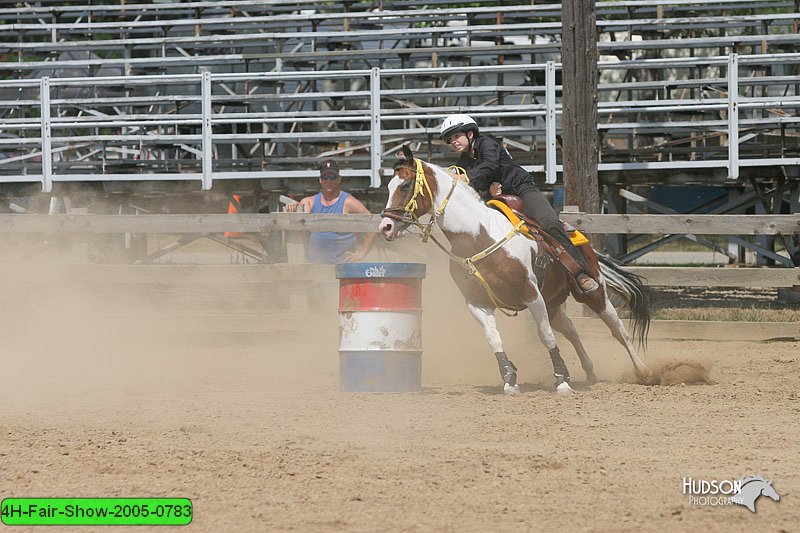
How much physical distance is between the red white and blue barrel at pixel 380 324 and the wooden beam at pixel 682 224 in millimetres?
4068

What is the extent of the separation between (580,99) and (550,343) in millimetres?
4853

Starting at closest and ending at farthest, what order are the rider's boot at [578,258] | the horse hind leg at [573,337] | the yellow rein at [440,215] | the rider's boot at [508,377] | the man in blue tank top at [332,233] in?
the yellow rein at [440,215]
the rider's boot at [508,377]
the rider's boot at [578,258]
the horse hind leg at [573,337]
the man in blue tank top at [332,233]

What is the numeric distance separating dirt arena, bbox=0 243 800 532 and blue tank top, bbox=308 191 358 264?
40 cm

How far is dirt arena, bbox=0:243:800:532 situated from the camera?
548 centimetres

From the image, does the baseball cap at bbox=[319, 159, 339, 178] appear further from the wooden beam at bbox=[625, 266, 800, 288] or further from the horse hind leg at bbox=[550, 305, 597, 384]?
the horse hind leg at bbox=[550, 305, 597, 384]

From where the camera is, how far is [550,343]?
31.8 feet

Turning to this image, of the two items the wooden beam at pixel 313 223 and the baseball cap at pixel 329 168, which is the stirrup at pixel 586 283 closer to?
the wooden beam at pixel 313 223

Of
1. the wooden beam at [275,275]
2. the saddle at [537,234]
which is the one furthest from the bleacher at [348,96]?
the saddle at [537,234]

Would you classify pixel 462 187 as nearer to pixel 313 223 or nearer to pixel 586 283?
pixel 586 283

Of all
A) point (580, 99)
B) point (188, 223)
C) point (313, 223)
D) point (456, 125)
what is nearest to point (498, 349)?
point (456, 125)

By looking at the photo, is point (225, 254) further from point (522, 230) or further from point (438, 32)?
point (522, 230)

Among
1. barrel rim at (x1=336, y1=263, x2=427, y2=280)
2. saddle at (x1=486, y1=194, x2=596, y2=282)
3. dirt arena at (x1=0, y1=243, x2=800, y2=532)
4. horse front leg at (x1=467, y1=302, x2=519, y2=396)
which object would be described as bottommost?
dirt arena at (x1=0, y1=243, x2=800, y2=532)

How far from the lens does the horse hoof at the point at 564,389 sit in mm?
9390

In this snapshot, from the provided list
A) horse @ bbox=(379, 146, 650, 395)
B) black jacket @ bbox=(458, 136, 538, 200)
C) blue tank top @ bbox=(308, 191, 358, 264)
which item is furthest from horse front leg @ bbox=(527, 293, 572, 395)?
blue tank top @ bbox=(308, 191, 358, 264)
